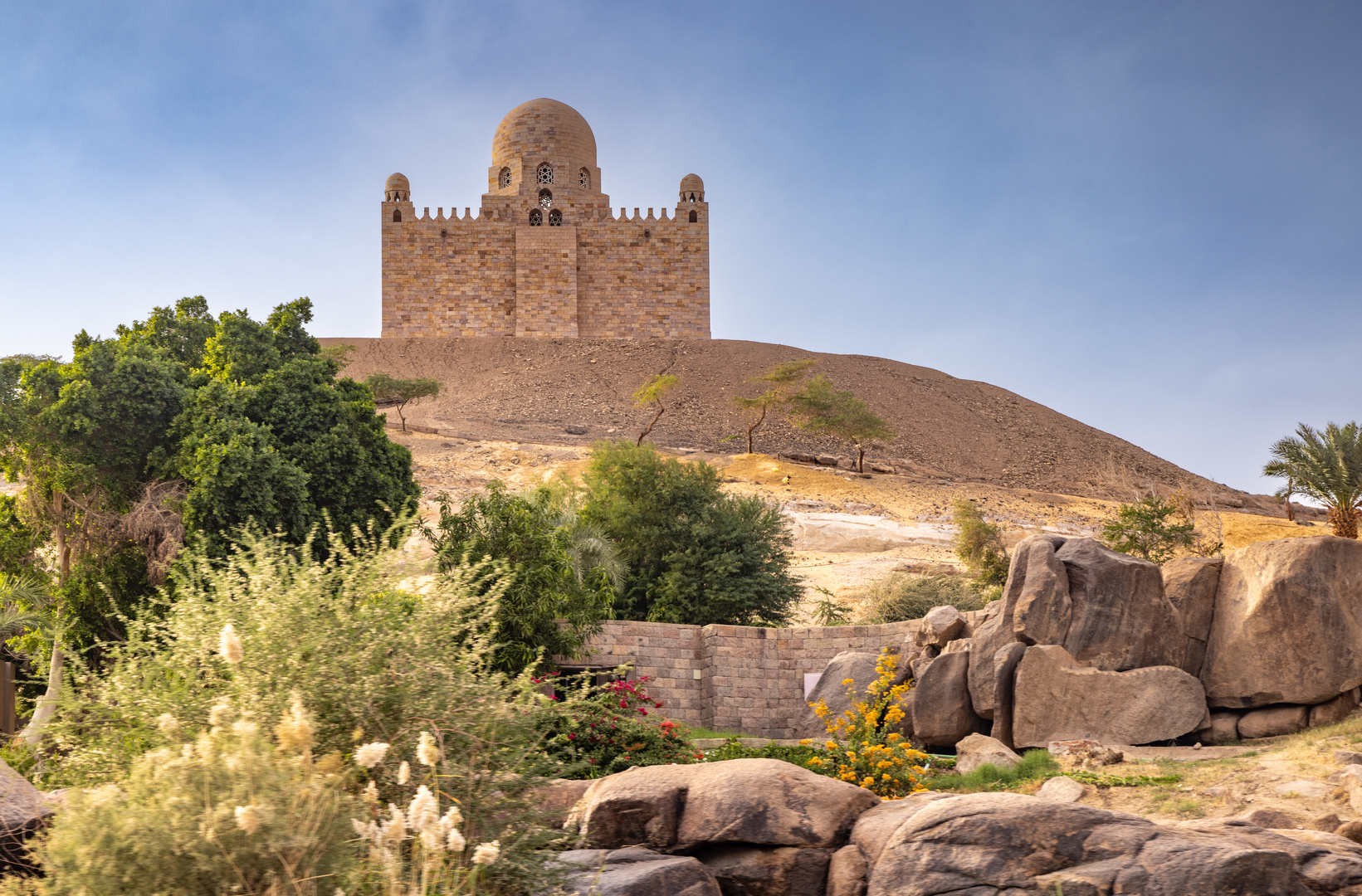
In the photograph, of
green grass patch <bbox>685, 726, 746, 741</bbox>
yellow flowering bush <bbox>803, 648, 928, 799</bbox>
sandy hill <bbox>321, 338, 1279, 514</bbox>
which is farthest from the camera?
sandy hill <bbox>321, 338, 1279, 514</bbox>

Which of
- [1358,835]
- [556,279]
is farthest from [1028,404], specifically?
[1358,835]

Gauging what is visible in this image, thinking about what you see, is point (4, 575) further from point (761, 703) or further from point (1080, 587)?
point (1080, 587)

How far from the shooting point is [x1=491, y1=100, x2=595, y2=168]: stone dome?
69.4 metres

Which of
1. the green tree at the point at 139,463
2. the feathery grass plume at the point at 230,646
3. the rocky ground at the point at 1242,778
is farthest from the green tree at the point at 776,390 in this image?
the feathery grass plume at the point at 230,646

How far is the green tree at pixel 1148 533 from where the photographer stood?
2311 centimetres

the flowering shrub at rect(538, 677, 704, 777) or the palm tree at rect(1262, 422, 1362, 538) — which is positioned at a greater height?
the palm tree at rect(1262, 422, 1362, 538)

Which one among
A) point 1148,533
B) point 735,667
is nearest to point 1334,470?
point 1148,533

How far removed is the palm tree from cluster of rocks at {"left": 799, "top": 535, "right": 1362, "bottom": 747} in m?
9.60

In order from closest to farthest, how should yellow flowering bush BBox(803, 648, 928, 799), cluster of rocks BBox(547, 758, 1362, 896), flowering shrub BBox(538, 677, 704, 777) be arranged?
cluster of rocks BBox(547, 758, 1362, 896)
yellow flowering bush BBox(803, 648, 928, 799)
flowering shrub BBox(538, 677, 704, 777)

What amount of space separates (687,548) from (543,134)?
173ft

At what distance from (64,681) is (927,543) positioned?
3004 centimetres

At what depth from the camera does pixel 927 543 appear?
3344 cm

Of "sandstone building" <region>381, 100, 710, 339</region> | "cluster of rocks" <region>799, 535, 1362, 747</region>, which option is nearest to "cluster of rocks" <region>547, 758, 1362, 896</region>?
"cluster of rocks" <region>799, 535, 1362, 747</region>

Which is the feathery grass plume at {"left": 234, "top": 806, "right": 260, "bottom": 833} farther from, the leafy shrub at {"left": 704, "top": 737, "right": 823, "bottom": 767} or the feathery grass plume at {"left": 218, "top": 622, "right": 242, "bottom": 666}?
the leafy shrub at {"left": 704, "top": 737, "right": 823, "bottom": 767}
